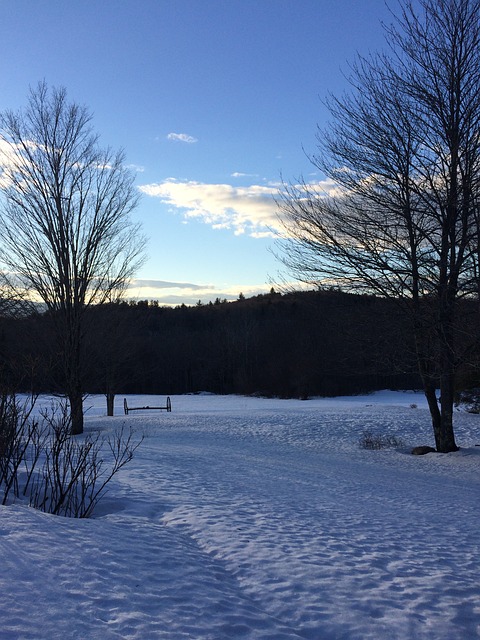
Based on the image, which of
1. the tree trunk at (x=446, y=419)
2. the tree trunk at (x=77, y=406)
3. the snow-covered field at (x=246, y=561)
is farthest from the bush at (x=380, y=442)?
the tree trunk at (x=77, y=406)

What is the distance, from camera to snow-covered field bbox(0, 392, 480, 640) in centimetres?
332

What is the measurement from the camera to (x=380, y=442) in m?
14.9

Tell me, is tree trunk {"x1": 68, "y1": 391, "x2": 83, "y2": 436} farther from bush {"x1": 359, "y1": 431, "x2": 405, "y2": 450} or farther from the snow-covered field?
bush {"x1": 359, "y1": 431, "x2": 405, "y2": 450}

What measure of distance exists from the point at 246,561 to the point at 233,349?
68809 millimetres

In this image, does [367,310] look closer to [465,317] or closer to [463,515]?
[465,317]

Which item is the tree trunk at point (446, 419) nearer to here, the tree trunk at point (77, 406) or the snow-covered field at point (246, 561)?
the snow-covered field at point (246, 561)

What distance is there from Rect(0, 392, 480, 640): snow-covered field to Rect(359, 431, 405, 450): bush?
5164 mm

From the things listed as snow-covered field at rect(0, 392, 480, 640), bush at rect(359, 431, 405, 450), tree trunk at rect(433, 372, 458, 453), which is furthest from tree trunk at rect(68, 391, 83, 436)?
tree trunk at rect(433, 372, 458, 453)

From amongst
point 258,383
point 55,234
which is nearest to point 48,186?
point 55,234

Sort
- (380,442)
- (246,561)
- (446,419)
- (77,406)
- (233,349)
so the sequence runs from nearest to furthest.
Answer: (246,561) < (446,419) < (380,442) < (77,406) < (233,349)

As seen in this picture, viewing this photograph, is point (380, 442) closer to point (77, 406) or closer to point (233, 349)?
point (77, 406)

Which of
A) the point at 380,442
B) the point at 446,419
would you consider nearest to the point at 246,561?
the point at 446,419

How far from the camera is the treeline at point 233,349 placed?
12914 millimetres

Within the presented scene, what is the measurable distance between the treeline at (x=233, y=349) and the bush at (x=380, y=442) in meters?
1.97
